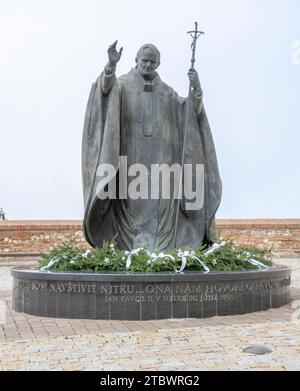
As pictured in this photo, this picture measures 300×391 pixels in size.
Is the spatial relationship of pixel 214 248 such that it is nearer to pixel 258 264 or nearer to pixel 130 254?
pixel 258 264

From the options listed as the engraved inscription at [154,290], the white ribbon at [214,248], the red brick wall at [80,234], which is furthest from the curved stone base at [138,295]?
the red brick wall at [80,234]

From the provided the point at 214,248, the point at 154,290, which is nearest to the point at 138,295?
the point at 154,290

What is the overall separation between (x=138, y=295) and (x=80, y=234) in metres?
13.1

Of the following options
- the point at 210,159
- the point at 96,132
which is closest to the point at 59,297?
the point at 96,132

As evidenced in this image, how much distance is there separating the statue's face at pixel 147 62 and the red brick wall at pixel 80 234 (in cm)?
1133

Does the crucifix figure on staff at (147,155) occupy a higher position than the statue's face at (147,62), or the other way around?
the statue's face at (147,62)

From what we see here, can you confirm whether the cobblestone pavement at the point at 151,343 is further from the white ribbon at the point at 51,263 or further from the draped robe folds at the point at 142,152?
the draped robe folds at the point at 142,152

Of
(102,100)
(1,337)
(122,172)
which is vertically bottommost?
(1,337)

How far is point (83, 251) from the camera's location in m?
8.90

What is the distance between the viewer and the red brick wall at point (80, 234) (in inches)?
790

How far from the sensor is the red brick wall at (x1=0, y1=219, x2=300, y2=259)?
20.1 meters

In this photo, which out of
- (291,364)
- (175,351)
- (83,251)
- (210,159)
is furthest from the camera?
(210,159)

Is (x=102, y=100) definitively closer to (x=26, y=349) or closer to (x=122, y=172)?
(x=122, y=172)

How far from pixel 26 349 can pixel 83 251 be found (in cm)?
284
